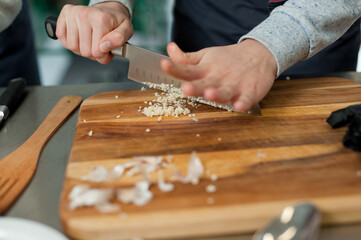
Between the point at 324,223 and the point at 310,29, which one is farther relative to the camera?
the point at 310,29

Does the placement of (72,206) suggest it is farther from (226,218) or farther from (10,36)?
(10,36)

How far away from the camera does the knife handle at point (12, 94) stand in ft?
3.50

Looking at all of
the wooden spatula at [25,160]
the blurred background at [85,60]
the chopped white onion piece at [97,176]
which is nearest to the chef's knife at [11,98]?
the wooden spatula at [25,160]

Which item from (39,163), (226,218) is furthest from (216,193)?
(39,163)

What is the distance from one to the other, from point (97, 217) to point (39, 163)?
311 millimetres

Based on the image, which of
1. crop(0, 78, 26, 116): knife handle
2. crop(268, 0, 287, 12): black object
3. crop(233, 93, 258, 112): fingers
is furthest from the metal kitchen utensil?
crop(0, 78, 26, 116): knife handle

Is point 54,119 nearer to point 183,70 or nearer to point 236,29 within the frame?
point 183,70

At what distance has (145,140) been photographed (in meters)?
0.83

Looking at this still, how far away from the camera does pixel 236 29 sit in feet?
4.23

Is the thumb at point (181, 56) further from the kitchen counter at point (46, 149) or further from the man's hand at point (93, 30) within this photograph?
the kitchen counter at point (46, 149)

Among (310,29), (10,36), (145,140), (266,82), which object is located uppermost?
(310,29)

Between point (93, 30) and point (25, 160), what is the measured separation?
1.39 feet

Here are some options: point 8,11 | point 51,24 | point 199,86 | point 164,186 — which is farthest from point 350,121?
point 8,11

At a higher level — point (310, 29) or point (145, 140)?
point (310, 29)
